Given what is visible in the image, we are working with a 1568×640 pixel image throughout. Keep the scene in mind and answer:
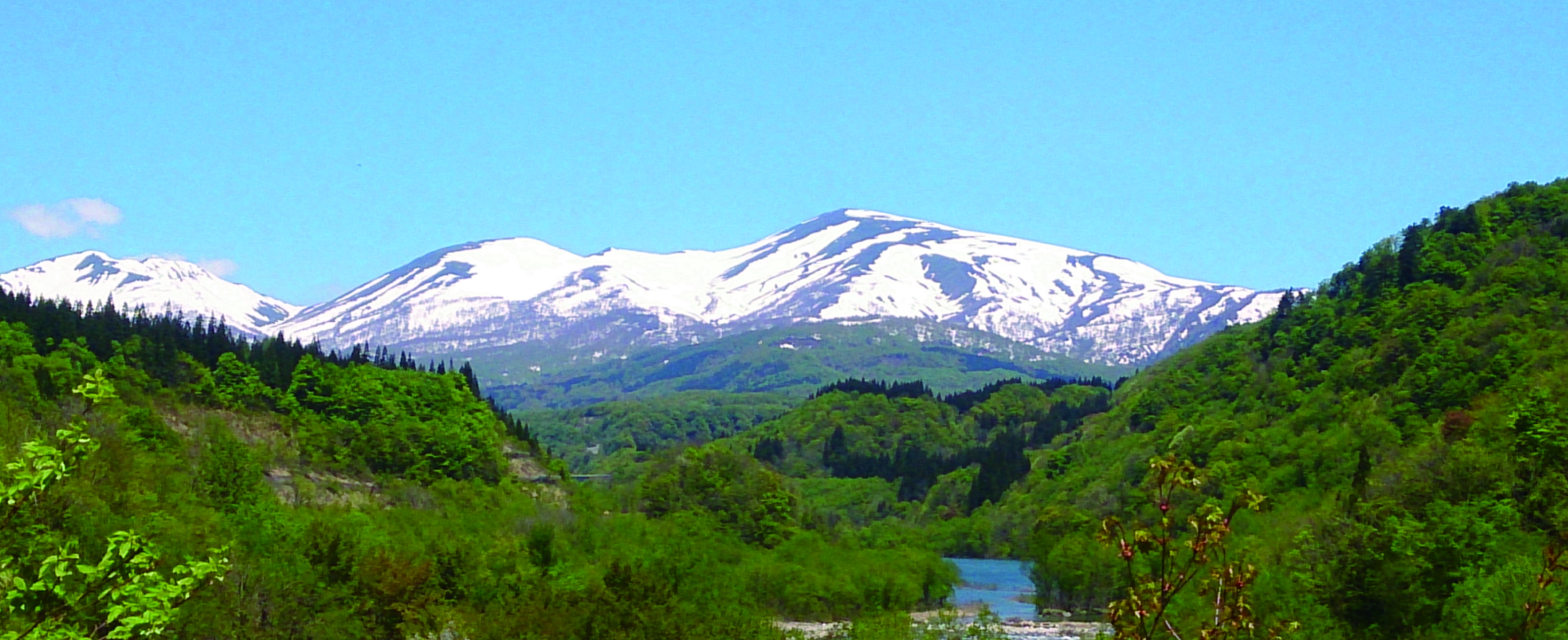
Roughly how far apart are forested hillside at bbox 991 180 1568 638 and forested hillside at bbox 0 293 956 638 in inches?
422

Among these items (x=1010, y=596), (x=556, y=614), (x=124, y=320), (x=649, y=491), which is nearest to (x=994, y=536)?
(x=1010, y=596)

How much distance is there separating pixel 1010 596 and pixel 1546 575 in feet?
438

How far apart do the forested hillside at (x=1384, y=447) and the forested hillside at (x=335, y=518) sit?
35.1 ft

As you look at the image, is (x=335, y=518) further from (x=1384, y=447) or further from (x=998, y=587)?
(x=998, y=587)

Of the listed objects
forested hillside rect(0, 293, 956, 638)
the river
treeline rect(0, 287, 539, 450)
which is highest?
treeline rect(0, 287, 539, 450)

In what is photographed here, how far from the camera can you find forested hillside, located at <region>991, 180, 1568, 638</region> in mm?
65812

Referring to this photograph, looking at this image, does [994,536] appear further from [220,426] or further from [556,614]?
[556,614]

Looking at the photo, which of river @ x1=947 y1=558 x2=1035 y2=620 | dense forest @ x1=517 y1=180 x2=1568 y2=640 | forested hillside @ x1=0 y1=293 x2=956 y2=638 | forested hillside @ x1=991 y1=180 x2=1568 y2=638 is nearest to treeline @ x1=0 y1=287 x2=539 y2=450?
forested hillside @ x1=0 y1=293 x2=956 y2=638

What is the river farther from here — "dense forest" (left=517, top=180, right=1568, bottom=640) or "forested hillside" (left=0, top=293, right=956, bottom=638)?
"forested hillside" (left=0, top=293, right=956, bottom=638)

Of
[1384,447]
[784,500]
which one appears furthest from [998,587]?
[1384,447]

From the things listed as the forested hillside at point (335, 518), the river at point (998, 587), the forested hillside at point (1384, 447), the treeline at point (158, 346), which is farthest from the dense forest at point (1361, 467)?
the treeline at point (158, 346)

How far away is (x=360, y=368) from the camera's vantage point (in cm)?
15075

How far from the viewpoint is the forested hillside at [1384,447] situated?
65.8 metres

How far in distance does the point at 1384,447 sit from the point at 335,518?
75.2 metres
